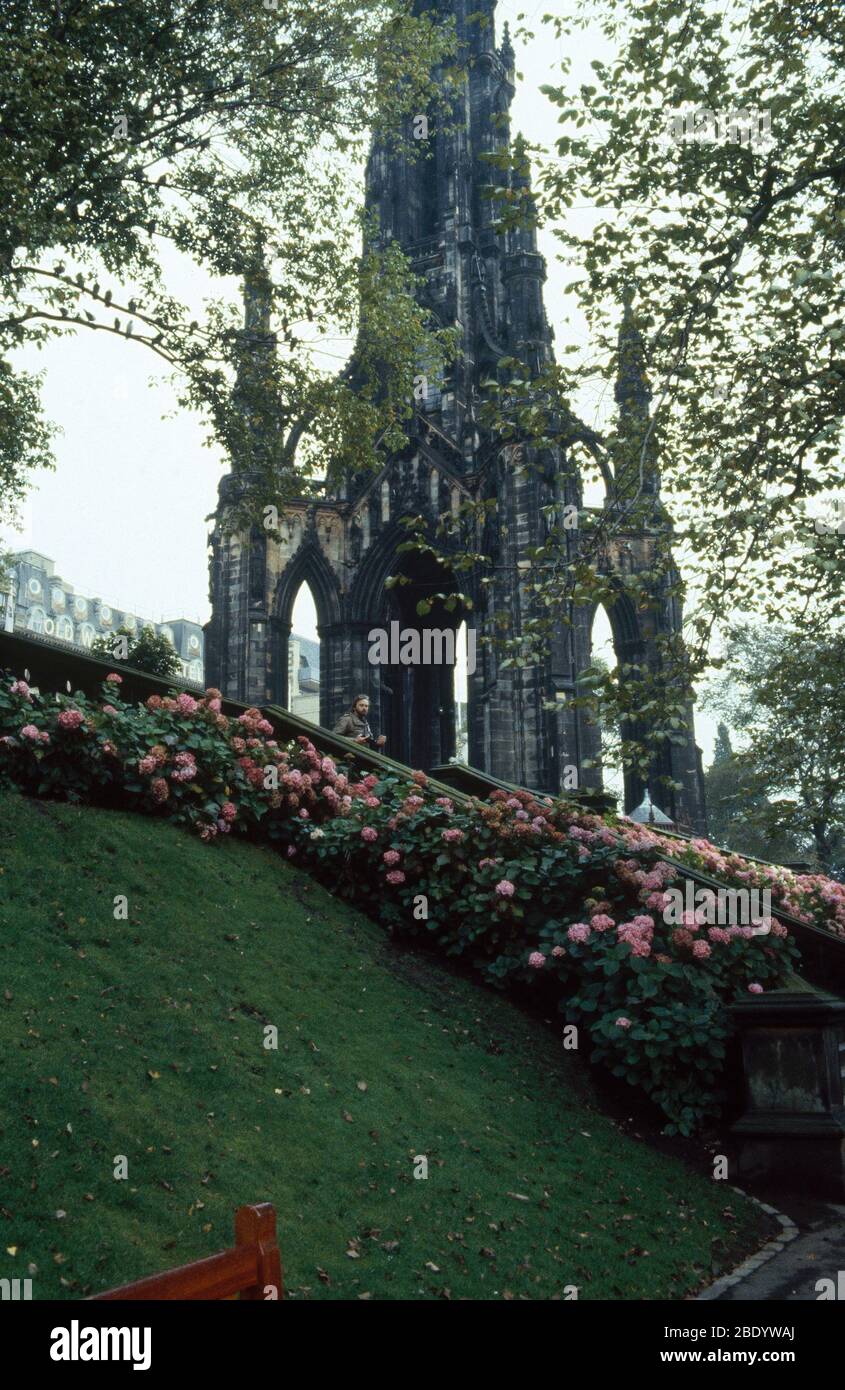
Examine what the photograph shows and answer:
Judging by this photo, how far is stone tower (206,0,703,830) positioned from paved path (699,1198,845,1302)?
1789cm

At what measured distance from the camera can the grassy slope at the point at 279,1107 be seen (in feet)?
13.9

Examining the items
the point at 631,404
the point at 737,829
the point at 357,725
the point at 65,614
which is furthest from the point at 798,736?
the point at 65,614

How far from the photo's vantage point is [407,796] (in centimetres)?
980

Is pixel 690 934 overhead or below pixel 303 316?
below

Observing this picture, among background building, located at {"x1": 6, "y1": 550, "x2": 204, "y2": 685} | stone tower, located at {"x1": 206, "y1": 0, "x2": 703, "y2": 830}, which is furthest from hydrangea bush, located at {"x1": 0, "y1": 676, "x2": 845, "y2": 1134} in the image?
background building, located at {"x1": 6, "y1": 550, "x2": 204, "y2": 685}

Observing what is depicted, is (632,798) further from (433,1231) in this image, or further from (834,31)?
(433,1231)

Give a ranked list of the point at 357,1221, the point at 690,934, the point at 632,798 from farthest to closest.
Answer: the point at 632,798
the point at 690,934
the point at 357,1221

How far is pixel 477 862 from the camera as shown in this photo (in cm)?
887

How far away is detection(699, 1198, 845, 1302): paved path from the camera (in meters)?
5.20

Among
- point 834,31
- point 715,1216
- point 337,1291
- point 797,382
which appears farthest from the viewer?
point 834,31

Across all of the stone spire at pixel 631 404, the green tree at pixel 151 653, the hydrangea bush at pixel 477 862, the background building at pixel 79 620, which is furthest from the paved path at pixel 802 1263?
the background building at pixel 79 620

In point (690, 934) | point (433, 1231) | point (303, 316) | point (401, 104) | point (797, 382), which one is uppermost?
point (401, 104)

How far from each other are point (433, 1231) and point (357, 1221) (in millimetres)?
381

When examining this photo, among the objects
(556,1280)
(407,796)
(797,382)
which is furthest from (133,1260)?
(797,382)
